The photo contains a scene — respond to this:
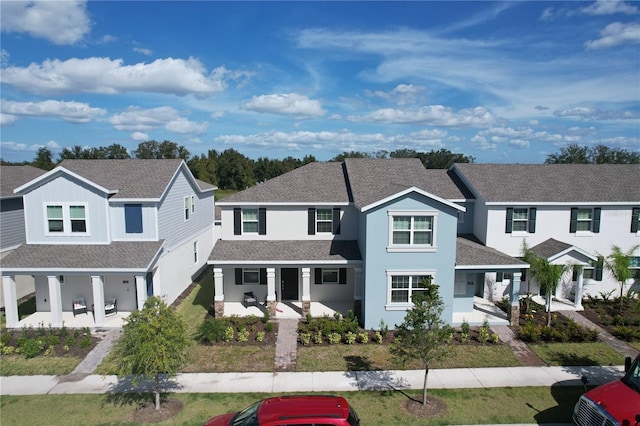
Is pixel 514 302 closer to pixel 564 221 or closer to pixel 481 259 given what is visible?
pixel 481 259

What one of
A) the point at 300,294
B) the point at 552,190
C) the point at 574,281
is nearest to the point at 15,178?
the point at 300,294

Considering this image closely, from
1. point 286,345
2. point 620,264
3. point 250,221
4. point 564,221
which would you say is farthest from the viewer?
point 564,221

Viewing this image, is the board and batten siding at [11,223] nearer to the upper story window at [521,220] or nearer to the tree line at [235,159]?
the upper story window at [521,220]

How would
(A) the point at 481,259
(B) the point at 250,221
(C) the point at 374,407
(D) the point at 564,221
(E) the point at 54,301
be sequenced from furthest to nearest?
(D) the point at 564,221
(B) the point at 250,221
(A) the point at 481,259
(E) the point at 54,301
(C) the point at 374,407

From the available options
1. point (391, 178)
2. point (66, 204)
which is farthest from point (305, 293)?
point (66, 204)

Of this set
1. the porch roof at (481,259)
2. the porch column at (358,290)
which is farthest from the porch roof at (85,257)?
the porch roof at (481,259)

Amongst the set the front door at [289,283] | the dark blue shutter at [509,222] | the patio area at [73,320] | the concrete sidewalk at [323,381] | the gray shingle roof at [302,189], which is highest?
the gray shingle roof at [302,189]

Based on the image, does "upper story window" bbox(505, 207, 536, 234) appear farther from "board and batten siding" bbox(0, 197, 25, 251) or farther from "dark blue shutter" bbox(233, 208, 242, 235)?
"board and batten siding" bbox(0, 197, 25, 251)

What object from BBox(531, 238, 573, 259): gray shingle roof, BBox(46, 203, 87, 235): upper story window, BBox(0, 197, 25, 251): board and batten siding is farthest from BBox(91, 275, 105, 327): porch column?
BBox(531, 238, 573, 259): gray shingle roof
